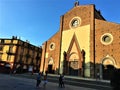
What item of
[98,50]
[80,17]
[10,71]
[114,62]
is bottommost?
[10,71]

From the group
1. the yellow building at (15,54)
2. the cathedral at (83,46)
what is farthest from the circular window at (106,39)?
the yellow building at (15,54)

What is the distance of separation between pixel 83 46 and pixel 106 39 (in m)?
4.39

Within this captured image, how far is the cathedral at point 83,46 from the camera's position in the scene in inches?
971

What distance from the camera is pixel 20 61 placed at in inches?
1752

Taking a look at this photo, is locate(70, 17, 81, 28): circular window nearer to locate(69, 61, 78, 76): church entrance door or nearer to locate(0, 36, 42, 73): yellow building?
locate(69, 61, 78, 76): church entrance door

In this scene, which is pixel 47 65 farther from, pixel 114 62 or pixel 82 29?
pixel 114 62

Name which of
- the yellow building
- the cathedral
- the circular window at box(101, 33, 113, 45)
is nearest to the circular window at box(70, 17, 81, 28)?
the cathedral

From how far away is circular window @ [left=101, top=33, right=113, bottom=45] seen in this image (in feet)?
82.3

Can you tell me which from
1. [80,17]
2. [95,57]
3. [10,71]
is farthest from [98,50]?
[10,71]

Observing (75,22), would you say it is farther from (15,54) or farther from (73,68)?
(15,54)

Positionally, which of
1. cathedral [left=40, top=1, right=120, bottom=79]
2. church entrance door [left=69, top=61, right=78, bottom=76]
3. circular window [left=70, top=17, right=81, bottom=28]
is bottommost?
church entrance door [left=69, top=61, right=78, bottom=76]

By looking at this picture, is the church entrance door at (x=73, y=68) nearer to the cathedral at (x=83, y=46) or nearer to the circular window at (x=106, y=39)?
the cathedral at (x=83, y=46)

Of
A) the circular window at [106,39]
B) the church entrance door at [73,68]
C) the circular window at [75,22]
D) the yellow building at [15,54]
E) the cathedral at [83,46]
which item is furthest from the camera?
the yellow building at [15,54]

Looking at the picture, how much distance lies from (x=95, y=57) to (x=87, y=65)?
199 cm
